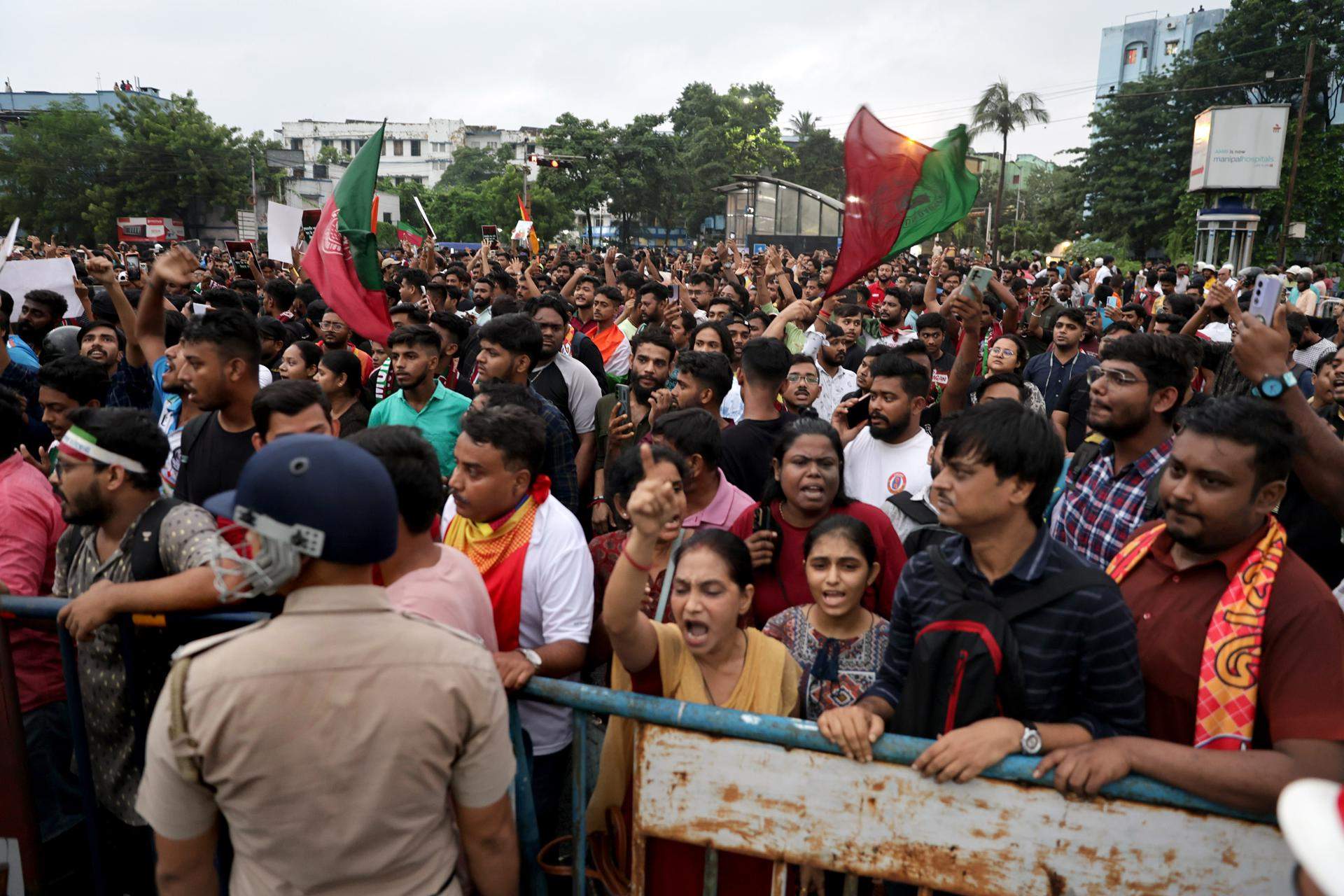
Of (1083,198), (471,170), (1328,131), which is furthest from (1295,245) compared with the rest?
(471,170)

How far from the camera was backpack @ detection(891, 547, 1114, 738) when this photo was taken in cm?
211

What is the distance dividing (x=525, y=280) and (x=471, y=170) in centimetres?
8863

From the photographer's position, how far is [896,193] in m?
6.39

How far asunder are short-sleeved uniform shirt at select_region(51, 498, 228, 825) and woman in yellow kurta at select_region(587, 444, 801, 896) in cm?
134

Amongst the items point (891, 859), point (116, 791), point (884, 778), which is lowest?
point (116, 791)

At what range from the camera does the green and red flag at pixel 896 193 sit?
624 centimetres

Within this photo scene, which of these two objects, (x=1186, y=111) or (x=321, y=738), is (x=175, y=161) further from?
(x=321, y=738)

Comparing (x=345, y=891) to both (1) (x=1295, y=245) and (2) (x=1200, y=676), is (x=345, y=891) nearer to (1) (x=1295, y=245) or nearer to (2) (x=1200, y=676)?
(2) (x=1200, y=676)

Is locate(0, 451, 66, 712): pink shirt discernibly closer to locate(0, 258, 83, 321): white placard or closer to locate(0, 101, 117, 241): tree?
locate(0, 258, 83, 321): white placard

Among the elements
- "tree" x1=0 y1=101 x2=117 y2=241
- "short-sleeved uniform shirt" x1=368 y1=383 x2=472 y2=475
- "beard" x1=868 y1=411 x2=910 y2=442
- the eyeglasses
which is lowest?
"short-sleeved uniform shirt" x1=368 y1=383 x2=472 y2=475

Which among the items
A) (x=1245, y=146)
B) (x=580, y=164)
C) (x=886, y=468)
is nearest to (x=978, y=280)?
(x=886, y=468)

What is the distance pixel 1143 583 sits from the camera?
8.54ft

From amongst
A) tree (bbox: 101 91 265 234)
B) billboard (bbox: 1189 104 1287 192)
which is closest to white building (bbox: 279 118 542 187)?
tree (bbox: 101 91 265 234)

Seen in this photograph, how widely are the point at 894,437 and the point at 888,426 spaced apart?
0.23ft
